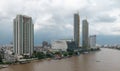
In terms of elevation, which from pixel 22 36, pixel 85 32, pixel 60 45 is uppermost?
pixel 85 32

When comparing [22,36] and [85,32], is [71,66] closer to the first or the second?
[22,36]

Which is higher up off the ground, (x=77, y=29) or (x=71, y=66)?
(x=77, y=29)

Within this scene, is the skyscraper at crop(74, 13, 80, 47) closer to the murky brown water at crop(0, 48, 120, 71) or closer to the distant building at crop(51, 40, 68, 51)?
the distant building at crop(51, 40, 68, 51)

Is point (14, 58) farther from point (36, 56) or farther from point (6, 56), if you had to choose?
point (36, 56)

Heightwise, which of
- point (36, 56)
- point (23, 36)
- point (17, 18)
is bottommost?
point (36, 56)

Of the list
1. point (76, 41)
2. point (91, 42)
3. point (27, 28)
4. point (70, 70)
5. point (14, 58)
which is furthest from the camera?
point (91, 42)

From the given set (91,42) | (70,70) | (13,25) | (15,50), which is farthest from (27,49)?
(91,42)

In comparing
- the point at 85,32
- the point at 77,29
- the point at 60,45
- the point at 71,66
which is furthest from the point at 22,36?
the point at 85,32

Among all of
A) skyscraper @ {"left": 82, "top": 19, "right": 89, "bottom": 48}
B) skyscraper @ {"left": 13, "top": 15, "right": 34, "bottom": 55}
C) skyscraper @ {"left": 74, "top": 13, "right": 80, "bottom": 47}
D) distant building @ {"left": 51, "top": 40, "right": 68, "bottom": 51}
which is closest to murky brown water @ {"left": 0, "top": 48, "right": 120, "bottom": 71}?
skyscraper @ {"left": 13, "top": 15, "right": 34, "bottom": 55}

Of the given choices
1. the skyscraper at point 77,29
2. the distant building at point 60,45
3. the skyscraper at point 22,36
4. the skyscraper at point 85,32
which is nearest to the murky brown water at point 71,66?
the skyscraper at point 22,36
